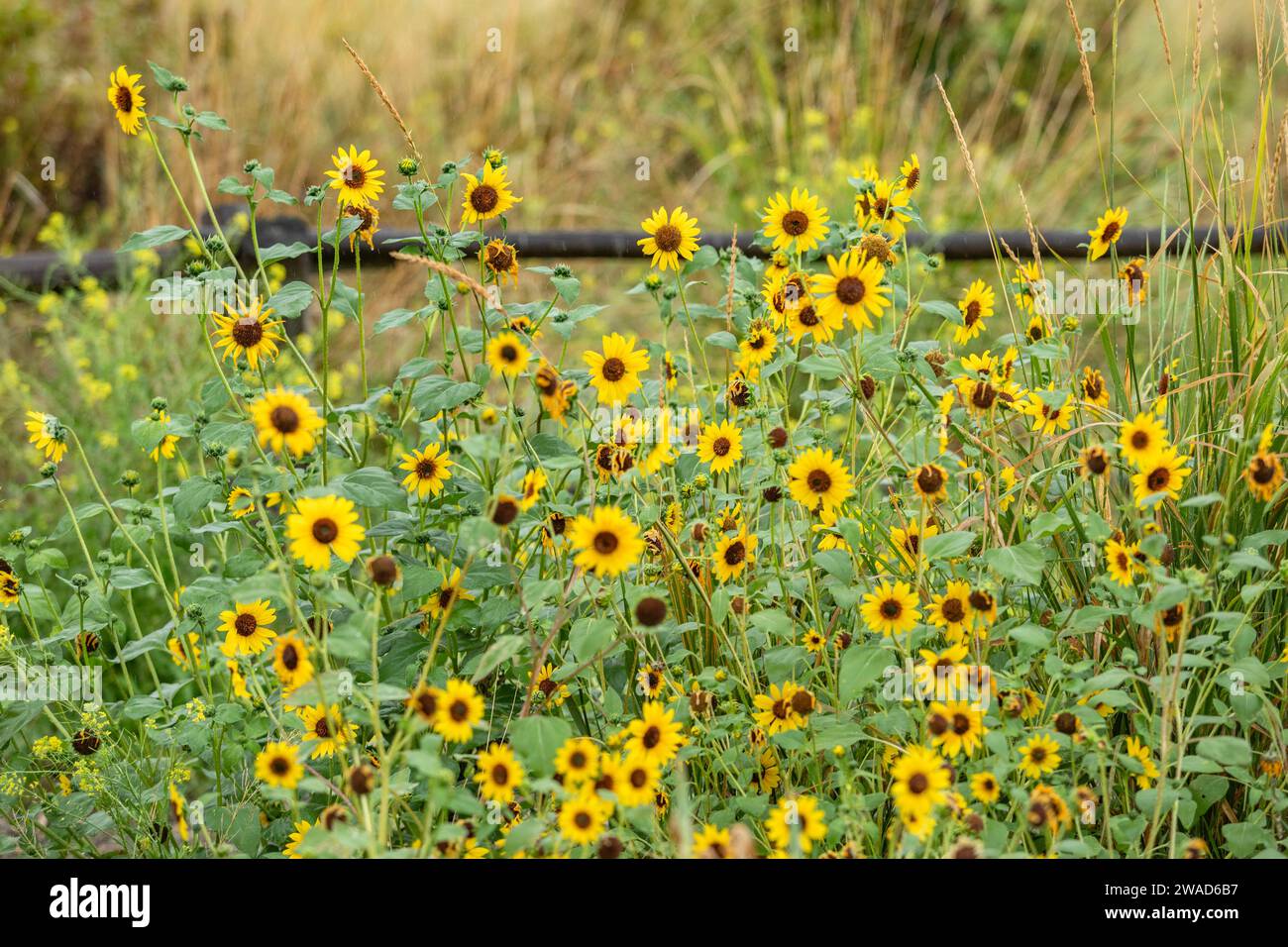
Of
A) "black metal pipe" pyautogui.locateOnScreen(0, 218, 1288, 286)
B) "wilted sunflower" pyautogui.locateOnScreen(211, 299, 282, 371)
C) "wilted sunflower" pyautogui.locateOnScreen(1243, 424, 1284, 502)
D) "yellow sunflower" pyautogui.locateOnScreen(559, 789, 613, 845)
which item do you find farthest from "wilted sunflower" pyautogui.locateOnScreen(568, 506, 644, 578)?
"black metal pipe" pyautogui.locateOnScreen(0, 218, 1288, 286)

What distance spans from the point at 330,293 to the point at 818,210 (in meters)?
0.75

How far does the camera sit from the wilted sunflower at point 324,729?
1.52m

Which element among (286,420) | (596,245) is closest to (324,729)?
(286,420)

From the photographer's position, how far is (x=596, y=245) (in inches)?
141

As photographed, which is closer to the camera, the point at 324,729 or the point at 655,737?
the point at 655,737

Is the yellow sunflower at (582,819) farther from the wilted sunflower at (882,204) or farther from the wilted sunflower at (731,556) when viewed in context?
the wilted sunflower at (882,204)

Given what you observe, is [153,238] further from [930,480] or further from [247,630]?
[930,480]

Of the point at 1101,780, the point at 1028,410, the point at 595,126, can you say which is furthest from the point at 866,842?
the point at 595,126

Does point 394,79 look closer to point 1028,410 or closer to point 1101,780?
point 1028,410

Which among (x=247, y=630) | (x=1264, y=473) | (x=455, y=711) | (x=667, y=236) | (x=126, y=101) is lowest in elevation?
(x=455, y=711)

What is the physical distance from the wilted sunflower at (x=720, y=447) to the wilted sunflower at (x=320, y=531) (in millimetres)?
539

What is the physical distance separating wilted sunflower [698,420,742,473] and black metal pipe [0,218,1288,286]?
1268mm

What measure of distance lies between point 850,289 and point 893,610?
430 mm
